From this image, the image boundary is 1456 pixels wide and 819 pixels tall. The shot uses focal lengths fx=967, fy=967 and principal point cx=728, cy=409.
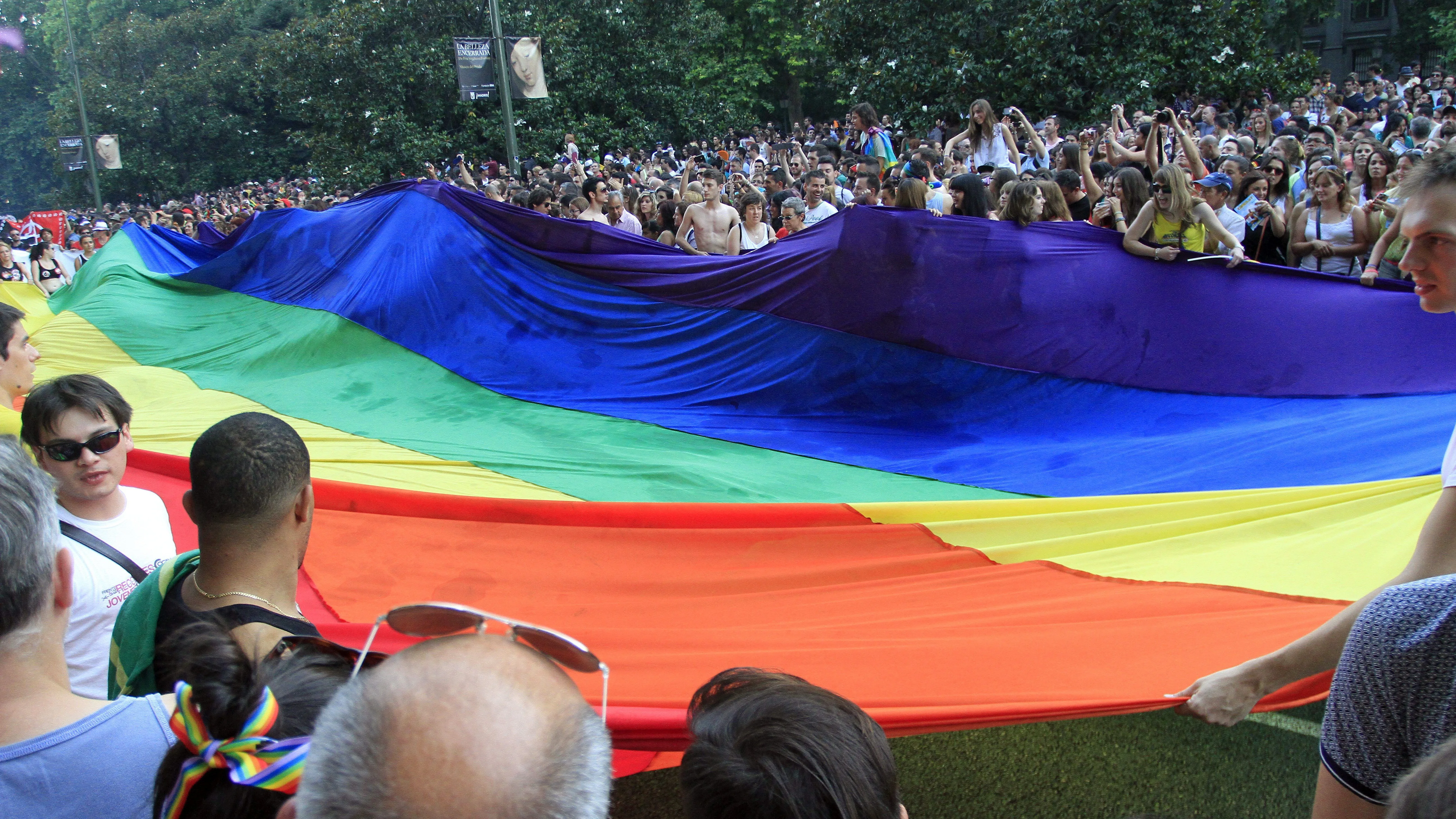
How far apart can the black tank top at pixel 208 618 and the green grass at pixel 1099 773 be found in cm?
133

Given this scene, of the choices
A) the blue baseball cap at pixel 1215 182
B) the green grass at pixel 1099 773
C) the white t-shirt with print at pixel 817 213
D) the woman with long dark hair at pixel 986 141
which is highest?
the woman with long dark hair at pixel 986 141

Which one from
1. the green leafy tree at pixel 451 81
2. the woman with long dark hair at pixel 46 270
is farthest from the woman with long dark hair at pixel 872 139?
the green leafy tree at pixel 451 81

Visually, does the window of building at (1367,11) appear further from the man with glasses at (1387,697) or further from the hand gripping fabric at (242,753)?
the hand gripping fabric at (242,753)

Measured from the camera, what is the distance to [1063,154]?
709 centimetres

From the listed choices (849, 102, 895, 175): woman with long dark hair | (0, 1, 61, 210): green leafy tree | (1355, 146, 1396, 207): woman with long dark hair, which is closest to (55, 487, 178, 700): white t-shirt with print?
(1355, 146, 1396, 207): woman with long dark hair

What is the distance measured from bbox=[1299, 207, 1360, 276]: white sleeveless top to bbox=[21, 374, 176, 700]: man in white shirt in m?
5.57

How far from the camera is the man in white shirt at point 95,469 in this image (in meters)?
2.53

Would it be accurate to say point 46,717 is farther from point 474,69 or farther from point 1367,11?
point 1367,11

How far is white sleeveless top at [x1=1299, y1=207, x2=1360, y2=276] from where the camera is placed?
17.8 ft

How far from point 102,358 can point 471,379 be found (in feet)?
13.1

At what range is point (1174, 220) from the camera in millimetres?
5035

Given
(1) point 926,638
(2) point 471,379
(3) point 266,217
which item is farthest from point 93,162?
(1) point 926,638

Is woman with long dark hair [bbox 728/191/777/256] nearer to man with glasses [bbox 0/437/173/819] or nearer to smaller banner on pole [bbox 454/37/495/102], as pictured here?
man with glasses [bbox 0/437/173/819]

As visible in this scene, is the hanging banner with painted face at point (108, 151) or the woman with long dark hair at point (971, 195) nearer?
the woman with long dark hair at point (971, 195)
